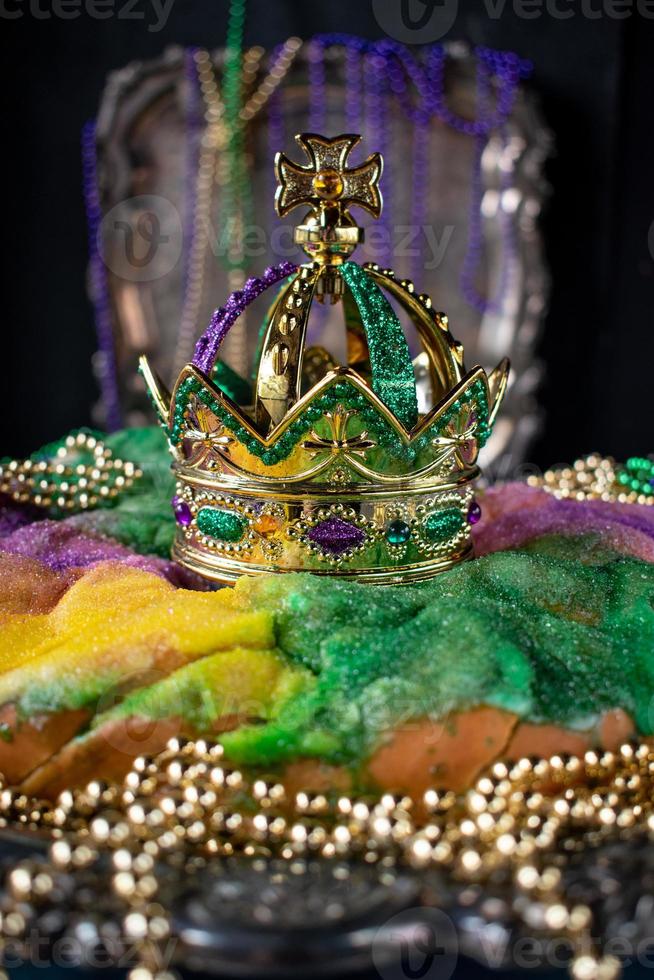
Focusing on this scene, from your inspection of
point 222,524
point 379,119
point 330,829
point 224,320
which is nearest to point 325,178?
point 224,320

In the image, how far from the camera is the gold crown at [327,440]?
82 centimetres

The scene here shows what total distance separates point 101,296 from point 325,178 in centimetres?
159

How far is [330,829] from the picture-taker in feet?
2.01

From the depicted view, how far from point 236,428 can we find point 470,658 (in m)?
0.29

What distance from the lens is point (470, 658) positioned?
0.63 metres

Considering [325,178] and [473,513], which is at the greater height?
[325,178]

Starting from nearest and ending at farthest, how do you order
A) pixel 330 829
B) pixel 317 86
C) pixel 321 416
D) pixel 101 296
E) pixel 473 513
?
1. pixel 330 829
2. pixel 321 416
3. pixel 473 513
4. pixel 317 86
5. pixel 101 296

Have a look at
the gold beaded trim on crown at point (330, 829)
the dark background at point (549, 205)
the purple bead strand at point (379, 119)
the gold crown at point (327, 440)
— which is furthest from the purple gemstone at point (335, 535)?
the dark background at point (549, 205)

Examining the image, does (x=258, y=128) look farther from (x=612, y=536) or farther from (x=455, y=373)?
(x=612, y=536)

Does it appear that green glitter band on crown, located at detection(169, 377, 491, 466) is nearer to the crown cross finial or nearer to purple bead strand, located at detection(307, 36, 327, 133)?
the crown cross finial

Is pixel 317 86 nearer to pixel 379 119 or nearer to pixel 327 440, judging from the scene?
pixel 379 119

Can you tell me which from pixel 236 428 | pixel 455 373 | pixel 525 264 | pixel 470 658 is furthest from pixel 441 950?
pixel 525 264

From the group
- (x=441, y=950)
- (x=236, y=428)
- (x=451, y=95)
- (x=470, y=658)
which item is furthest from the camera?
(x=451, y=95)

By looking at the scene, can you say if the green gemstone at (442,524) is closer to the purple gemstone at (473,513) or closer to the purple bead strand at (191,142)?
the purple gemstone at (473,513)
